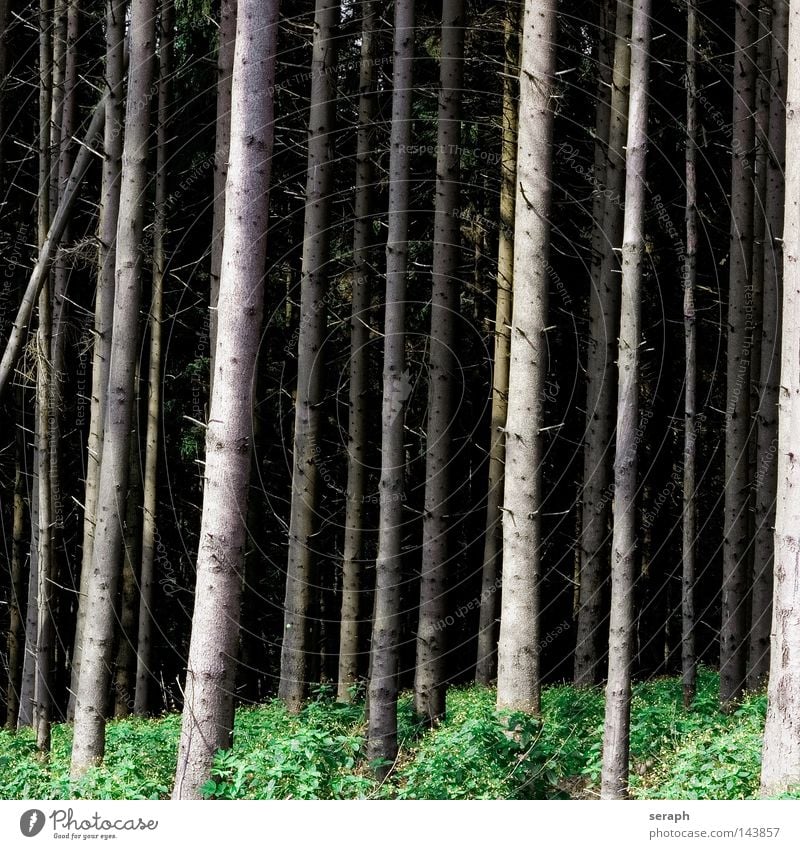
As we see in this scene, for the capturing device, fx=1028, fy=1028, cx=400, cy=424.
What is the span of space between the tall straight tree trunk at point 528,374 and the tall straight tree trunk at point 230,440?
2643mm

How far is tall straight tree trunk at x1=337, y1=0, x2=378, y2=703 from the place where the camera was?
45.5 feet

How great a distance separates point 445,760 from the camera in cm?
890

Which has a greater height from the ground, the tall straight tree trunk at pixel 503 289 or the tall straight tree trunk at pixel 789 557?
the tall straight tree trunk at pixel 503 289

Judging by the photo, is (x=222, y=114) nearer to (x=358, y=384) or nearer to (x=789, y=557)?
(x=358, y=384)

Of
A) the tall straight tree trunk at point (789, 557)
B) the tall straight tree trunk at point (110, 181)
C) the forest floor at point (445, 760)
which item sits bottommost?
the forest floor at point (445, 760)

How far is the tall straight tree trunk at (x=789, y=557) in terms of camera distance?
8.26 m

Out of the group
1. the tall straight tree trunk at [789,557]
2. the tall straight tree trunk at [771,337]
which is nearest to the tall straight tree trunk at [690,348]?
the tall straight tree trunk at [771,337]

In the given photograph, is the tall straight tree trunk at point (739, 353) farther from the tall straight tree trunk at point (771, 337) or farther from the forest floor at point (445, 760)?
the forest floor at point (445, 760)

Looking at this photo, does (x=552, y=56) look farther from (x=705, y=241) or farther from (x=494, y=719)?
(x=705, y=241)

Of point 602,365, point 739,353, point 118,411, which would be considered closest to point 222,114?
point 118,411

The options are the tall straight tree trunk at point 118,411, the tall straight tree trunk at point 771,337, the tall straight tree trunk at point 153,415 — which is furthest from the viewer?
the tall straight tree trunk at point 153,415

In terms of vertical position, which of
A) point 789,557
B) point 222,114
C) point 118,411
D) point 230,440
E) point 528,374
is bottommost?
point 789,557

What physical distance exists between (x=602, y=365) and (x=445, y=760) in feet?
24.6
